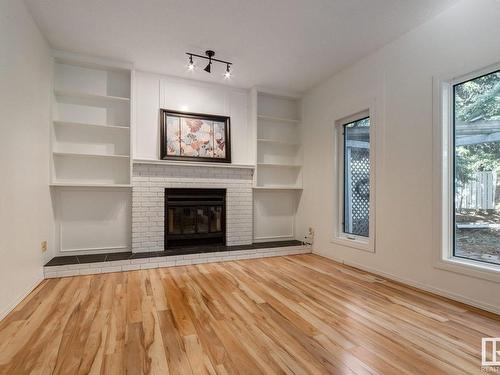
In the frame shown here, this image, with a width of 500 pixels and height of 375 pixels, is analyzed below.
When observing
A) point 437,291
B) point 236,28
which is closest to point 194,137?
point 236,28

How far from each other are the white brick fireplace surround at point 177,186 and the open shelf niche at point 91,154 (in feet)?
0.65

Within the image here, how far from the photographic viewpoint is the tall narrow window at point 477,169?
7.63 feet

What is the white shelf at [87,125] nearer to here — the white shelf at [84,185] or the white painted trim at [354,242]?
the white shelf at [84,185]

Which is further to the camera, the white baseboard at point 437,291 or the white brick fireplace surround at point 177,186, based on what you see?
the white brick fireplace surround at point 177,186

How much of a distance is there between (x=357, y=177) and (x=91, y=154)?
11.9 feet

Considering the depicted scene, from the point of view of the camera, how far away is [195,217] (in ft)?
13.8

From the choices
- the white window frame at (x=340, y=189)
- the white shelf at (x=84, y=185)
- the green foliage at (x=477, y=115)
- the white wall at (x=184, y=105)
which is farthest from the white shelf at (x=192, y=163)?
the green foliage at (x=477, y=115)

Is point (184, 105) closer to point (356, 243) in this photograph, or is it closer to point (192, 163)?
point (192, 163)

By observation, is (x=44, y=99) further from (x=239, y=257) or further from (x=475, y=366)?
(x=475, y=366)

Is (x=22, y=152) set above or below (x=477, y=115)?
below

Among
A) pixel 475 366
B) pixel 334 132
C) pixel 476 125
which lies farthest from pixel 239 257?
pixel 476 125

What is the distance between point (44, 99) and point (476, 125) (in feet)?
14.9

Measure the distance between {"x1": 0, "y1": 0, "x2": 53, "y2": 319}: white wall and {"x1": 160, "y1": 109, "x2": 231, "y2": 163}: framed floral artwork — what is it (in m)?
1.45

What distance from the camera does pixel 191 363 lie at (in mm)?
1552
